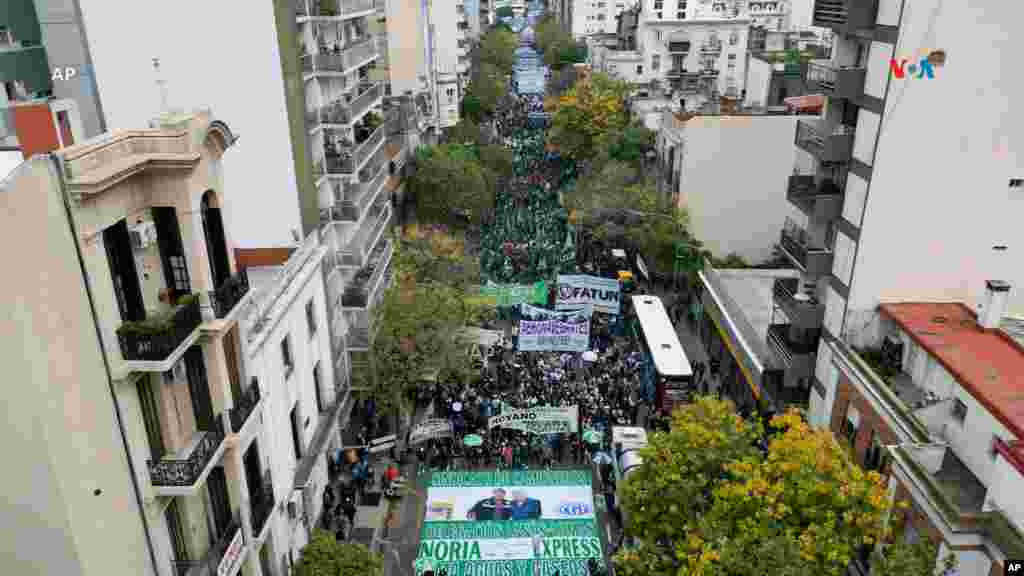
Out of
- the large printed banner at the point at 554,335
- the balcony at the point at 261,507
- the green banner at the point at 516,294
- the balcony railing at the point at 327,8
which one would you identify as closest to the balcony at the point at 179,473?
the balcony at the point at 261,507

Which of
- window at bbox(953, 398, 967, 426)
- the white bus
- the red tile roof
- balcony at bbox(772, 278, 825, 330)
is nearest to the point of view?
the red tile roof

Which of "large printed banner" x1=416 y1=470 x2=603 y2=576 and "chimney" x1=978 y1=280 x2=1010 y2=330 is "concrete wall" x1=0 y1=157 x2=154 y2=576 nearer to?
"large printed banner" x1=416 y1=470 x2=603 y2=576

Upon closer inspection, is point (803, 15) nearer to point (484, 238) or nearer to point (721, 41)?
point (721, 41)

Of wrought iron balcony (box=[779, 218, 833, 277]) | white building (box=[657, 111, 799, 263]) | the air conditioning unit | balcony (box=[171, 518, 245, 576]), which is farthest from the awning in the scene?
the air conditioning unit

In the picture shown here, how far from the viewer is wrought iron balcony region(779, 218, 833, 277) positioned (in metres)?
28.5

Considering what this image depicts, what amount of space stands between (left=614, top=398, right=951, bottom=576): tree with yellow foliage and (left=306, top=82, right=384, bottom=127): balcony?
19516 millimetres

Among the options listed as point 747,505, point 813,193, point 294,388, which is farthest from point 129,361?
point 813,193

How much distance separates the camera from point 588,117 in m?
65.4

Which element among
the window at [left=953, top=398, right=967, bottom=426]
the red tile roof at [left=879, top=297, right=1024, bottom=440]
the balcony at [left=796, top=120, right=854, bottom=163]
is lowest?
the window at [left=953, top=398, right=967, bottom=426]

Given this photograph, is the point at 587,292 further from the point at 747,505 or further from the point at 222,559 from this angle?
the point at 222,559

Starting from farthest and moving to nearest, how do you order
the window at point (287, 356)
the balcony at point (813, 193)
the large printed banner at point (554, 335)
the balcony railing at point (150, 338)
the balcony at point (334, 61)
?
1. the large printed banner at point (554, 335)
2. the balcony at point (334, 61)
3. the balcony at point (813, 193)
4. the window at point (287, 356)
5. the balcony railing at point (150, 338)

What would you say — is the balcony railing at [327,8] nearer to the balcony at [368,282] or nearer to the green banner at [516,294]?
the balcony at [368,282]

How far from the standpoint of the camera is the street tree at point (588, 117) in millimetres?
64625

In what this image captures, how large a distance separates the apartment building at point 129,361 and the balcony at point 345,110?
14531mm
